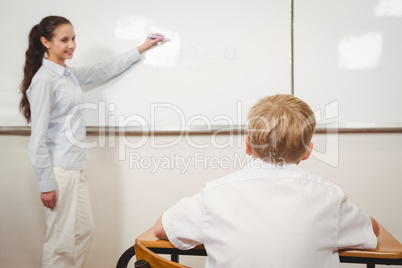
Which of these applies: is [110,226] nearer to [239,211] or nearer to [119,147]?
[119,147]

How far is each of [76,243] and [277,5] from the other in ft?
5.08

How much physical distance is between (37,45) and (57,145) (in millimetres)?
513

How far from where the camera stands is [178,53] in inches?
68.5

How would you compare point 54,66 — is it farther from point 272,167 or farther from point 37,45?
point 272,167

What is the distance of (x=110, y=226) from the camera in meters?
1.89

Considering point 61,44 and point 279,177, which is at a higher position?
point 61,44

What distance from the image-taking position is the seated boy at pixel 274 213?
0.67 m

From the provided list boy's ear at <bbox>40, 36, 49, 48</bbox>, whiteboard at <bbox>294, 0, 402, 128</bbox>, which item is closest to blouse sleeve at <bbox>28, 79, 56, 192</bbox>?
boy's ear at <bbox>40, 36, 49, 48</bbox>

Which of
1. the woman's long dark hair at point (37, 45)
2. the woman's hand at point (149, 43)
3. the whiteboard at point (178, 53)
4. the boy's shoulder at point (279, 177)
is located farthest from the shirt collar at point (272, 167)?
the woman's long dark hair at point (37, 45)

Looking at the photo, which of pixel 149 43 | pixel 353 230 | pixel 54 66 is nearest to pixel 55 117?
pixel 54 66

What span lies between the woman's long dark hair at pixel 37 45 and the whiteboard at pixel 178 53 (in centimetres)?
23

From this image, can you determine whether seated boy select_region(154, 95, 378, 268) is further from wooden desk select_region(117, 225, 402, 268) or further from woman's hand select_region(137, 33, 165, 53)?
woman's hand select_region(137, 33, 165, 53)

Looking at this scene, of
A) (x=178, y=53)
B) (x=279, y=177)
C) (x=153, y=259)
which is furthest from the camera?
(x=178, y=53)

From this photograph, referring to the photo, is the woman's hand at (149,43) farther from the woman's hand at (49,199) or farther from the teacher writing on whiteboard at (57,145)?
the woman's hand at (49,199)
